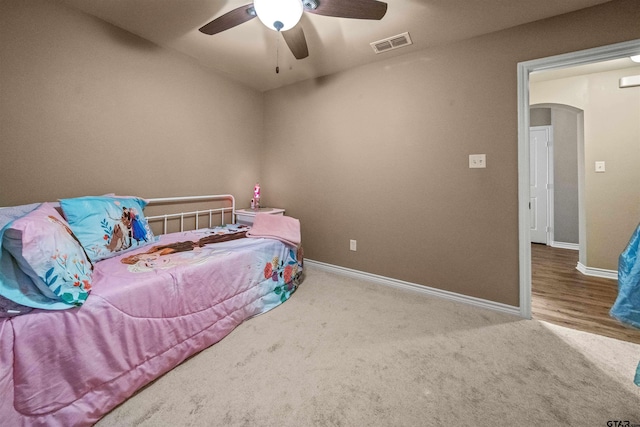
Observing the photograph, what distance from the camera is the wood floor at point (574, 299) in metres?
1.96

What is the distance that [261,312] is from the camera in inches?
83.4

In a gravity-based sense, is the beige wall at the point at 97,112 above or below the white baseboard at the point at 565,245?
above

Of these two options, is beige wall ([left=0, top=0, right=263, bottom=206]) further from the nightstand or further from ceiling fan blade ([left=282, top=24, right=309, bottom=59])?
ceiling fan blade ([left=282, top=24, right=309, bottom=59])

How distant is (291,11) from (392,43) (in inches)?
49.9

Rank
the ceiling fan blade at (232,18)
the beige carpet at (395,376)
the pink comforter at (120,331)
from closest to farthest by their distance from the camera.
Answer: the pink comforter at (120,331), the beige carpet at (395,376), the ceiling fan blade at (232,18)

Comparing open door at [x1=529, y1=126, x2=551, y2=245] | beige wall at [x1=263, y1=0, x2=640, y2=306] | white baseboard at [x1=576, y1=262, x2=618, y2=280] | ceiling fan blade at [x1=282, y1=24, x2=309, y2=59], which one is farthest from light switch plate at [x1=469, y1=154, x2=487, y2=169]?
open door at [x1=529, y1=126, x2=551, y2=245]

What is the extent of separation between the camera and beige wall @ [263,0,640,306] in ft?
6.90

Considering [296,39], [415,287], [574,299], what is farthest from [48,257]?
[574,299]

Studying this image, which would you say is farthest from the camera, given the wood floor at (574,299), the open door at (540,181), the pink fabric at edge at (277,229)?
the open door at (540,181)

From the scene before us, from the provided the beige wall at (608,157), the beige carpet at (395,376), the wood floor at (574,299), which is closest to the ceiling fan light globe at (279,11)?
the beige carpet at (395,376)

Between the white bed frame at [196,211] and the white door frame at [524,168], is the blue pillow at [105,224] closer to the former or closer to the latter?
the white bed frame at [196,211]

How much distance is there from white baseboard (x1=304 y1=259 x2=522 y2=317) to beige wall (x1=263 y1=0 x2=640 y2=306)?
0.19ft

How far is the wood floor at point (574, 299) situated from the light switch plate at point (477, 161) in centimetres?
136

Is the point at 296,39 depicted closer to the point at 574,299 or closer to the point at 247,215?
the point at 247,215
